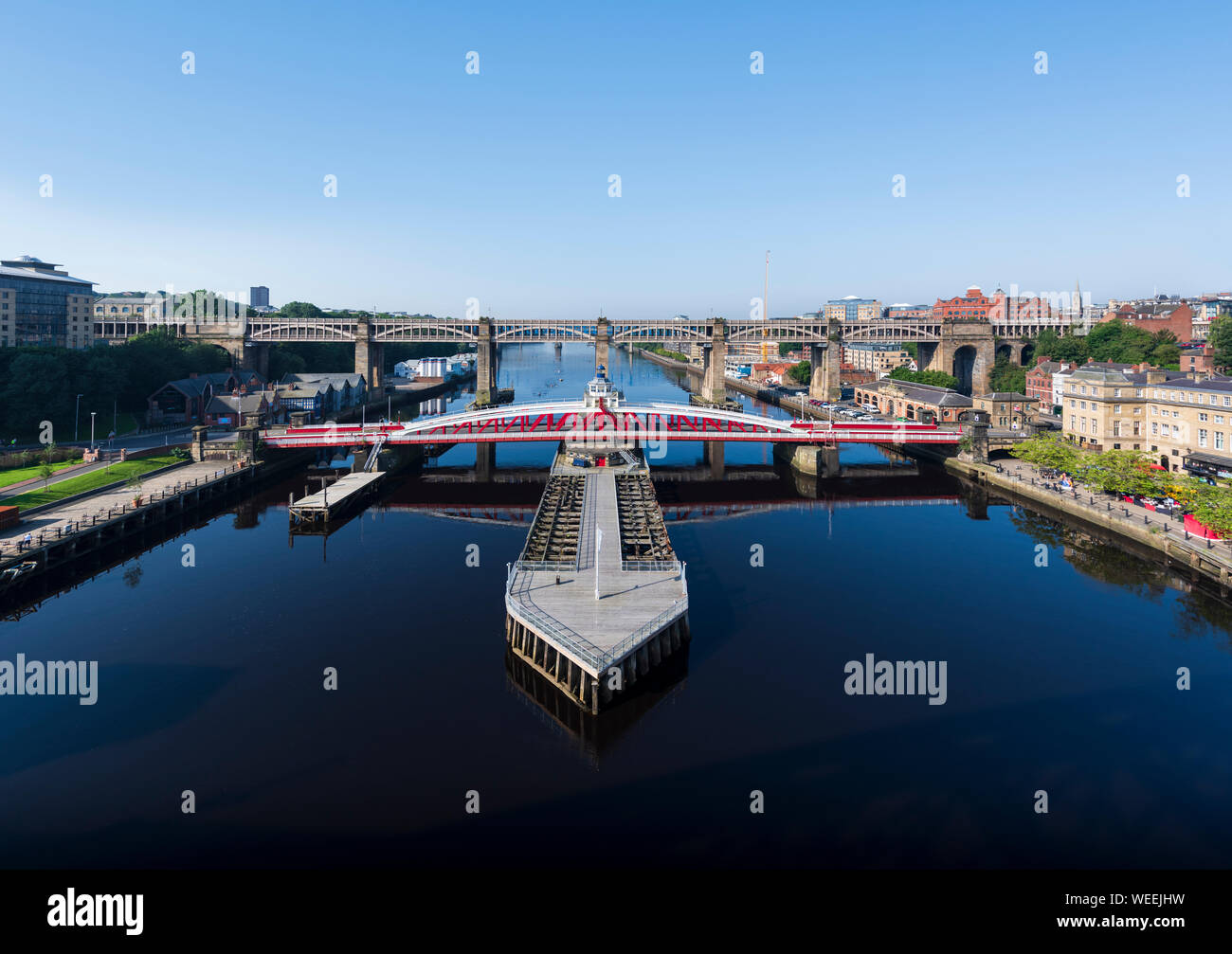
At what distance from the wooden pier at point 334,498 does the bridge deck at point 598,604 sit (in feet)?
62.0

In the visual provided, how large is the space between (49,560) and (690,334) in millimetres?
93321

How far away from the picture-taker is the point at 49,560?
33156 millimetres

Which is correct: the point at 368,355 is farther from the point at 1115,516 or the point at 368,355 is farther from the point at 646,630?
the point at 646,630

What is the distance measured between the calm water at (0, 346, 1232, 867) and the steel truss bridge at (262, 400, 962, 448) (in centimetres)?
2226

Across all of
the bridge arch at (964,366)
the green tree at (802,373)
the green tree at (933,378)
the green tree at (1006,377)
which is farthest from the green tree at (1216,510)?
the green tree at (802,373)

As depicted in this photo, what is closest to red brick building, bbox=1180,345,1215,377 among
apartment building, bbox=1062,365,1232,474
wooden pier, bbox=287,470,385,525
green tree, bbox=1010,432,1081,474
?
apartment building, bbox=1062,365,1232,474

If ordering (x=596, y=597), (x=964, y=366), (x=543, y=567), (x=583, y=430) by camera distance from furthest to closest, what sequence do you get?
(x=964, y=366) < (x=583, y=430) < (x=543, y=567) < (x=596, y=597)

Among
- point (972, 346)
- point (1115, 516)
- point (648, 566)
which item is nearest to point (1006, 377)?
point (972, 346)

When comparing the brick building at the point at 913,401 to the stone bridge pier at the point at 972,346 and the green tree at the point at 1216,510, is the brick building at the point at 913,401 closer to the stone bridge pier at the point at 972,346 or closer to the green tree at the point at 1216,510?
the stone bridge pier at the point at 972,346

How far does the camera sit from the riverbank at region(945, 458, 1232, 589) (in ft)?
110

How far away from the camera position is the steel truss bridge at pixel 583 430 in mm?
56734

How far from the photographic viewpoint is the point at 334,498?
Answer: 1809 inches

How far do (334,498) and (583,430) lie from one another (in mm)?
17834
